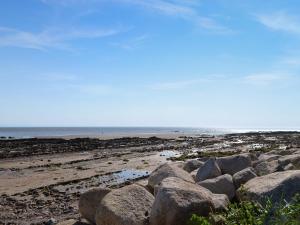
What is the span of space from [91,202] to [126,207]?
1840 millimetres

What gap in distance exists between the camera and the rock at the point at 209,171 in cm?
1145

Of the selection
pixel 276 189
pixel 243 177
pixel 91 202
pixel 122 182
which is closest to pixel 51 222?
pixel 91 202

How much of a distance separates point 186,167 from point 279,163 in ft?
11.9

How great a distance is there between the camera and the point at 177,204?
7.29 metres

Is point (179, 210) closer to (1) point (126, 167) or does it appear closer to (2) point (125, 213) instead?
(2) point (125, 213)

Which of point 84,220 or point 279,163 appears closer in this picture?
point 84,220

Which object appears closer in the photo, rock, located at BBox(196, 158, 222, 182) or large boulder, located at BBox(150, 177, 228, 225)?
large boulder, located at BBox(150, 177, 228, 225)

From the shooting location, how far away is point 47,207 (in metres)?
12.6

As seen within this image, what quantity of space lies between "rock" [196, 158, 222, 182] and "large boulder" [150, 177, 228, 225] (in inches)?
146

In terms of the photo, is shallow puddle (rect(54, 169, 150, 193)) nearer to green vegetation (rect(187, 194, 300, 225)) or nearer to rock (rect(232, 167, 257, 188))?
rock (rect(232, 167, 257, 188))

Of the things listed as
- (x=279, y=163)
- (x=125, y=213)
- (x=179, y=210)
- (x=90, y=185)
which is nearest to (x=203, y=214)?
(x=179, y=210)

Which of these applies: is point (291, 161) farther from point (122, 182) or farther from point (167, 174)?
point (122, 182)

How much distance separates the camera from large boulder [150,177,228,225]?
725 cm

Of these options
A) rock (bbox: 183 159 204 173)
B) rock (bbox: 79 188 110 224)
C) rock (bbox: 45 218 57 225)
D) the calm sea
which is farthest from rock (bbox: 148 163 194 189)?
the calm sea
